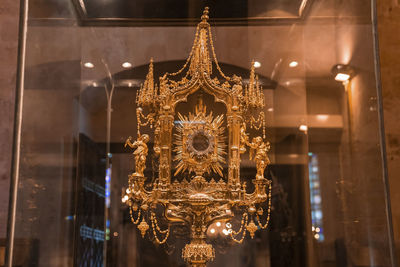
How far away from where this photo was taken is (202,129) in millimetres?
5227

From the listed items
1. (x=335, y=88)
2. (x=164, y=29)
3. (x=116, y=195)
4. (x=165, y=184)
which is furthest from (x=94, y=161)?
(x=335, y=88)

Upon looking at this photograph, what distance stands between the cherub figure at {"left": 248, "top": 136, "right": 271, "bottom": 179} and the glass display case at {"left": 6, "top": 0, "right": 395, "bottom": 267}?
6cm

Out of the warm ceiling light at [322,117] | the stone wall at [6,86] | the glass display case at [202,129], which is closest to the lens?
the stone wall at [6,86]

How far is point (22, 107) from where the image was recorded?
482 centimetres

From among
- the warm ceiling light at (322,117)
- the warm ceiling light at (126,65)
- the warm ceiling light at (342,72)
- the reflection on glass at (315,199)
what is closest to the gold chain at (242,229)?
the reflection on glass at (315,199)

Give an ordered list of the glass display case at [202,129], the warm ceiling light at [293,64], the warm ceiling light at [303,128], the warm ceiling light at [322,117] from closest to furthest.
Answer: the glass display case at [202,129] → the warm ceiling light at [322,117] → the warm ceiling light at [303,128] → the warm ceiling light at [293,64]

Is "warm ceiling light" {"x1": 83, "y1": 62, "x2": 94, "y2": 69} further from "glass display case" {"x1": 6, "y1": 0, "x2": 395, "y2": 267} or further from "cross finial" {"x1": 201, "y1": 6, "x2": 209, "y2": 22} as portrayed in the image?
"cross finial" {"x1": 201, "y1": 6, "x2": 209, "y2": 22}

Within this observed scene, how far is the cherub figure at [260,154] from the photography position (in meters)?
5.18

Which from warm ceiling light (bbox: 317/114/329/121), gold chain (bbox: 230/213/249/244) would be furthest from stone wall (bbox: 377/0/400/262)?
gold chain (bbox: 230/213/249/244)

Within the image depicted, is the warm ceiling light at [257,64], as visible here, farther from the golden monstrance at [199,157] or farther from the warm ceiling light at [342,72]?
the warm ceiling light at [342,72]

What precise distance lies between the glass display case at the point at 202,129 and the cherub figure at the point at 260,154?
61 mm

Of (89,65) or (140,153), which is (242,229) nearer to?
(140,153)

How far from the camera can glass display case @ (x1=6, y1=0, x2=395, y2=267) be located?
495cm

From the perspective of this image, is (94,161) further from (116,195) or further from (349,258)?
(349,258)
